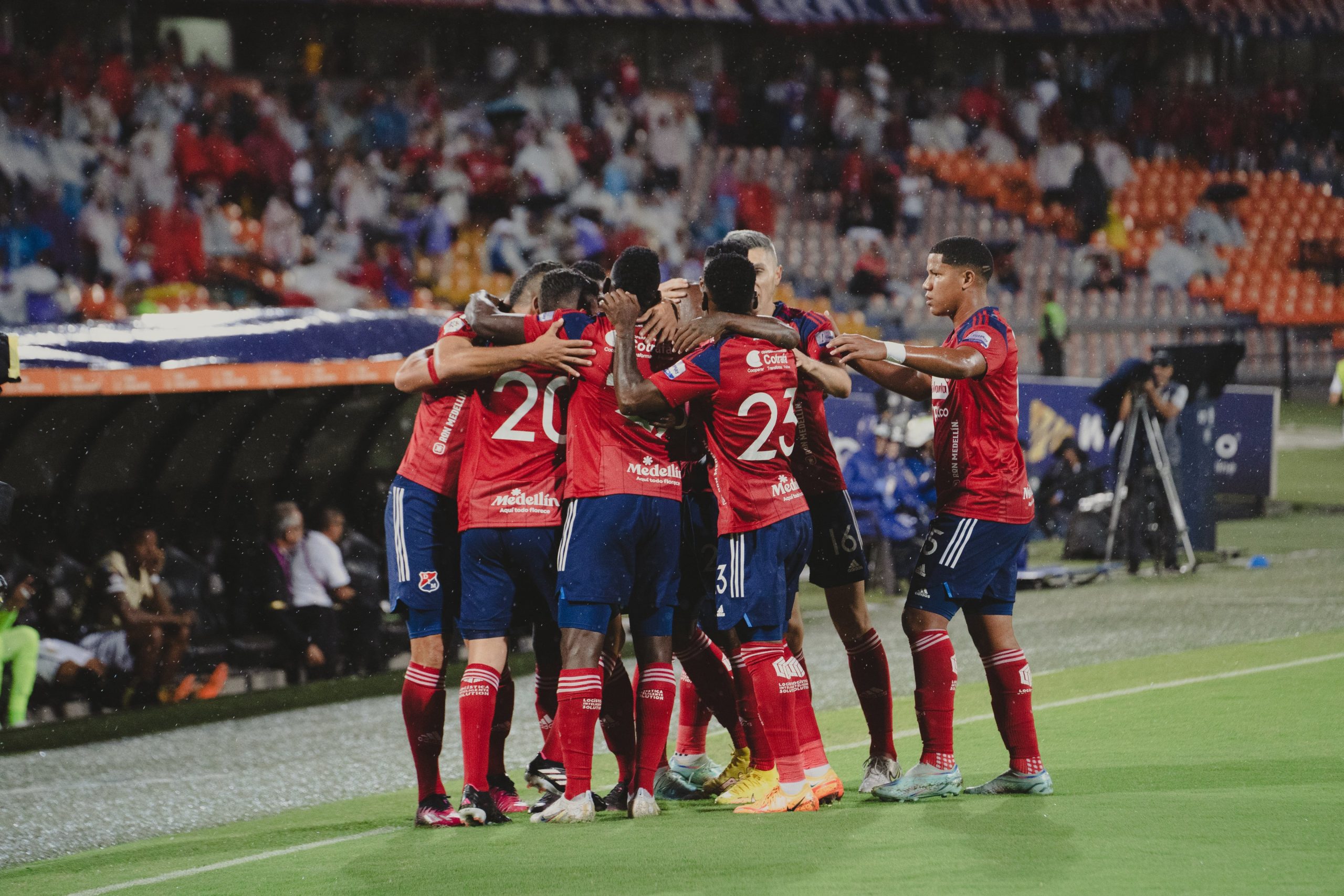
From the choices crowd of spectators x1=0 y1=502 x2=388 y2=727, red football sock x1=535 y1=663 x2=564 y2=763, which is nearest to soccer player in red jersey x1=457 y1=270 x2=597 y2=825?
red football sock x1=535 y1=663 x2=564 y2=763

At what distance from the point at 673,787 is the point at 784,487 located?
4.99 feet

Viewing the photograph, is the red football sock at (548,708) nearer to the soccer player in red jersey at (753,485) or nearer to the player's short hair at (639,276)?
the soccer player in red jersey at (753,485)

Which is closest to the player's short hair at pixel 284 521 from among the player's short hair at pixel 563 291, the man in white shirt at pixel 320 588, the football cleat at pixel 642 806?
the man in white shirt at pixel 320 588

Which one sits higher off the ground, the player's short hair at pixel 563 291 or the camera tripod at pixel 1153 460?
the player's short hair at pixel 563 291

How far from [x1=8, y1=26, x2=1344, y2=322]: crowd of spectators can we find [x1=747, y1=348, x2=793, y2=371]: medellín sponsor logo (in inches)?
480

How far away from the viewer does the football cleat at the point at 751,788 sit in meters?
6.14

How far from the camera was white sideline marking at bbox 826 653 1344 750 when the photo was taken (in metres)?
8.54

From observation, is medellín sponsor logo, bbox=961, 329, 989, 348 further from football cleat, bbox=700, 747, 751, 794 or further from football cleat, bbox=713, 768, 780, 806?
football cleat, bbox=700, 747, 751, 794

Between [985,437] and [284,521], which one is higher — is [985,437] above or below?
above

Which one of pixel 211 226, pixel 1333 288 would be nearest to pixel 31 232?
pixel 211 226

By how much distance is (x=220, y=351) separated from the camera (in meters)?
11.0

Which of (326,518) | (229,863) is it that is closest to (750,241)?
(229,863)

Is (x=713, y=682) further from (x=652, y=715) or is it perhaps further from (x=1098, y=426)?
(x=1098, y=426)

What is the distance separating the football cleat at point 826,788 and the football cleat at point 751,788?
136mm
